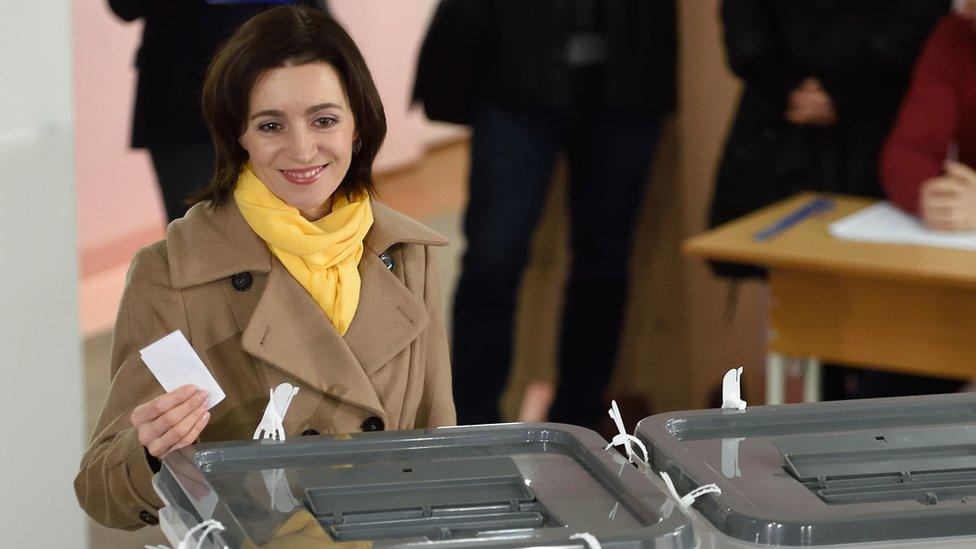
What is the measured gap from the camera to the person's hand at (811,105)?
11.3 feet

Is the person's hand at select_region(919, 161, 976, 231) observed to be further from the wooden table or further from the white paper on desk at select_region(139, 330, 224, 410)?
the white paper on desk at select_region(139, 330, 224, 410)

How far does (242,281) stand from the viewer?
5.63 ft

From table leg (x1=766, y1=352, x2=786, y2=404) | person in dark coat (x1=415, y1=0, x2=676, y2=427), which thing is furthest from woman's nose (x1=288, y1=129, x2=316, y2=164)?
person in dark coat (x1=415, y1=0, x2=676, y2=427)

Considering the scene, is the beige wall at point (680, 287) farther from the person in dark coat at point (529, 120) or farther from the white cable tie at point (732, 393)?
the white cable tie at point (732, 393)

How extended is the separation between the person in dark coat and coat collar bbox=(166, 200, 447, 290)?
76.7 inches

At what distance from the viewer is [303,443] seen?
142cm

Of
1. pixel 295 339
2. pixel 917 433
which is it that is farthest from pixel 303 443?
pixel 917 433

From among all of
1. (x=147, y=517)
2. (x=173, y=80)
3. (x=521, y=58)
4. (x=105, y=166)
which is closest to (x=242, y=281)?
(x=147, y=517)

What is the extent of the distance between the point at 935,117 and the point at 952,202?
0.29 meters

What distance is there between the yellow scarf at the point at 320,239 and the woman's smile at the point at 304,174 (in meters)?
0.03

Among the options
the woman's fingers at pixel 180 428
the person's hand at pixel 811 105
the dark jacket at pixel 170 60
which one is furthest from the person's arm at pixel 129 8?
the person's hand at pixel 811 105

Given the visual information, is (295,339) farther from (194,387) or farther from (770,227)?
(770,227)

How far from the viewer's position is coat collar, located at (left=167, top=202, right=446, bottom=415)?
169 cm

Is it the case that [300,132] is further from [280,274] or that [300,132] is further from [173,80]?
[173,80]
